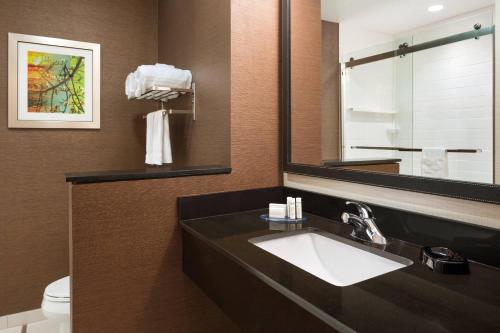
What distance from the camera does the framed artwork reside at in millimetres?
2145

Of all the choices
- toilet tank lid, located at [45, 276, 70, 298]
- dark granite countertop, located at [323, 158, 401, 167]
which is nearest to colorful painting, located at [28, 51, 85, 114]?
toilet tank lid, located at [45, 276, 70, 298]

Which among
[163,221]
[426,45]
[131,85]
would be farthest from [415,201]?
[131,85]

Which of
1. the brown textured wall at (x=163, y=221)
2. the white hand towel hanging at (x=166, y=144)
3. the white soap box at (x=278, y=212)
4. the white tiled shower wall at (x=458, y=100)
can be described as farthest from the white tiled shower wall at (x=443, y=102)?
the white hand towel hanging at (x=166, y=144)

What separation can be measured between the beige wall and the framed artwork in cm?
168

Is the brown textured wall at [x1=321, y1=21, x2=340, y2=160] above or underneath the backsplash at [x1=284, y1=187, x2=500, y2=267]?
above

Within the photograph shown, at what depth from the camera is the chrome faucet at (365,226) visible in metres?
1.11

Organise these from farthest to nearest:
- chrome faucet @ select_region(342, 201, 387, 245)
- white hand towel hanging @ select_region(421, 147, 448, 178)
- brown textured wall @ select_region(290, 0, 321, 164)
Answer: brown textured wall @ select_region(290, 0, 321, 164) < chrome faucet @ select_region(342, 201, 387, 245) < white hand towel hanging @ select_region(421, 147, 448, 178)

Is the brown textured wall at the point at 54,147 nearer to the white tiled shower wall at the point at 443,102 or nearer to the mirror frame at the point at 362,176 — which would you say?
the mirror frame at the point at 362,176

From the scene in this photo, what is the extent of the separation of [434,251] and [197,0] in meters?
1.69

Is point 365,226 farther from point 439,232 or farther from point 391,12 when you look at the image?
point 391,12

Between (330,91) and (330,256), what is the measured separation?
0.70m

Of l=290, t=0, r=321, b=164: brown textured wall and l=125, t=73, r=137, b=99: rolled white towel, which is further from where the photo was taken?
l=125, t=73, r=137, b=99: rolled white towel

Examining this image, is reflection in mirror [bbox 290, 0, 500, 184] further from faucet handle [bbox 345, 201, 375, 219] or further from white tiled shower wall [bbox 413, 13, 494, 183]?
faucet handle [bbox 345, 201, 375, 219]

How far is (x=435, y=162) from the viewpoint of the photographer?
1.02 metres
